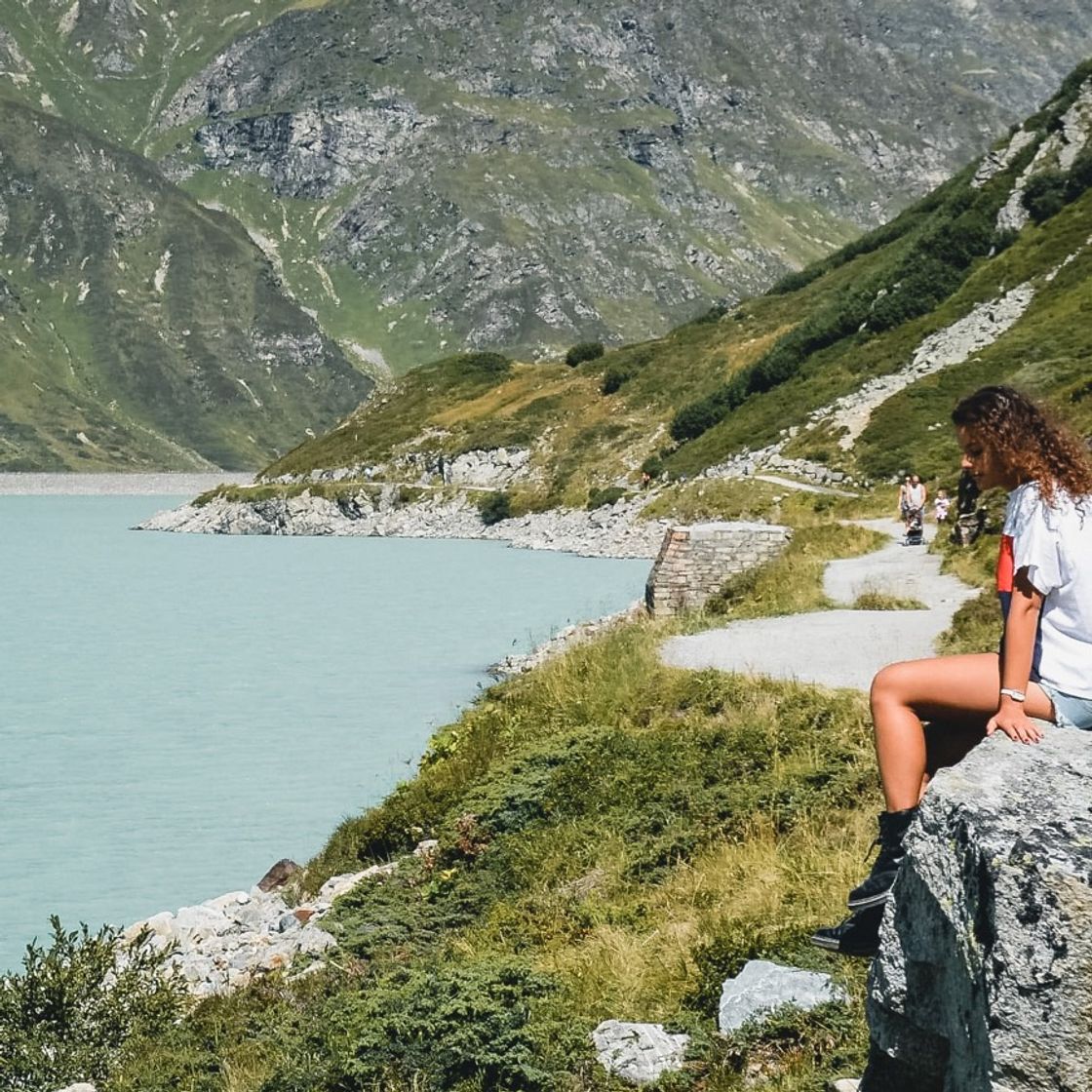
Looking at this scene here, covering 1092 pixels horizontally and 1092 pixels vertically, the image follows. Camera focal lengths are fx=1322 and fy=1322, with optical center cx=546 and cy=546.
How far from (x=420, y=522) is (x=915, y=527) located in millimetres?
65050

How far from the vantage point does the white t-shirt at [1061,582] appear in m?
5.47

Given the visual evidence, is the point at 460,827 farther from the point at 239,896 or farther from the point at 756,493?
the point at 756,493

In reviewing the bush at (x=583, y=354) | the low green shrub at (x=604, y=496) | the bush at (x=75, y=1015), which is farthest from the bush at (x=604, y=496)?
the bush at (x=75, y=1015)

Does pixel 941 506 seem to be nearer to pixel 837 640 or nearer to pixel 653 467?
pixel 837 640

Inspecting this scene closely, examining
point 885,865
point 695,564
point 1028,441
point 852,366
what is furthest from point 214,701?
point 852,366

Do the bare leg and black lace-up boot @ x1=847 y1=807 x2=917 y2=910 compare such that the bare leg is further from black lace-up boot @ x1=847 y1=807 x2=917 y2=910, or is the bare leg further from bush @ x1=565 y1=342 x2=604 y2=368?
bush @ x1=565 y1=342 x2=604 y2=368

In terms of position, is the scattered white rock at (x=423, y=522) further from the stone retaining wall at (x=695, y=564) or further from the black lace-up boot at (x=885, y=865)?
the black lace-up boot at (x=885, y=865)

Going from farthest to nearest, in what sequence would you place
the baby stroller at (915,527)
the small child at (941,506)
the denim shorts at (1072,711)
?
the small child at (941,506) → the baby stroller at (915,527) → the denim shorts at (1072,711)

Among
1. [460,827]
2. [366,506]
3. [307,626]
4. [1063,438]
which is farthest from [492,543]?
[1063,438]

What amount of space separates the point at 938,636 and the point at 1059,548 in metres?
13.8

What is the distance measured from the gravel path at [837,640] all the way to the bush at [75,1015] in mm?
A: 8279

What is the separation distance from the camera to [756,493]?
186ft

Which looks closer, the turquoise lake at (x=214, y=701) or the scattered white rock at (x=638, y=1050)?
the scattered white rock at (x=638, y=1050)

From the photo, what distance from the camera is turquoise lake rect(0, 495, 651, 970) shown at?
18688 millimetres
